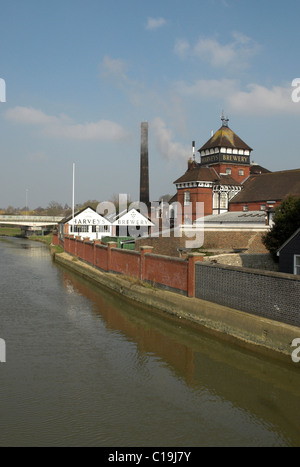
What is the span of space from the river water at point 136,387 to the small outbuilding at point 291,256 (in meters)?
4.79

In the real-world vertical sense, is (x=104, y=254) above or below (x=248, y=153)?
below

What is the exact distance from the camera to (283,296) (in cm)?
1254

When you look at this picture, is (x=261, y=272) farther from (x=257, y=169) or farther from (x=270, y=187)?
(x=257, y=169)

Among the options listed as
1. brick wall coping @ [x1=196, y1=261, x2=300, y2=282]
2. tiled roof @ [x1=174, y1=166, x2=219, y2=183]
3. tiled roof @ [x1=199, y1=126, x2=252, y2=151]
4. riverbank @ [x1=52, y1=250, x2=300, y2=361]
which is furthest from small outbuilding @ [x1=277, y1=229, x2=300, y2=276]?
tiled roof @ [x1=199, y1=126, x2=252, y2=151]

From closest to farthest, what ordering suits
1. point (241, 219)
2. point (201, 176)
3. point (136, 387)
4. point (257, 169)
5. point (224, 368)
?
point (136, 387) → point (224, 368) → point (241, 219) → point (201, 176) → point (257, 169)

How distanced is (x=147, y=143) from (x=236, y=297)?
51.9 m

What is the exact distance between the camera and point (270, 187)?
42969 millimetres

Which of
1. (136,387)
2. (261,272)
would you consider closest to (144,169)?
(261,272)

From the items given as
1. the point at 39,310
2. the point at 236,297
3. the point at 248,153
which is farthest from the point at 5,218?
the point at 236,297

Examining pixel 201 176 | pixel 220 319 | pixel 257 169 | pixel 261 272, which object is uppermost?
pixel 257 169

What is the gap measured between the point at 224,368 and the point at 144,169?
→ 5358 cm

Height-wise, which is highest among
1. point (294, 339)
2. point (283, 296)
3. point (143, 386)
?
point (283, 296)

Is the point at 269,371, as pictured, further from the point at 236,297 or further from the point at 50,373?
the point at 50,373

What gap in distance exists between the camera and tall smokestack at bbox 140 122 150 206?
63062 millimetres
